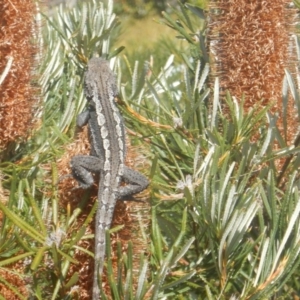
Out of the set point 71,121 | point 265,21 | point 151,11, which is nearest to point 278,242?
point 265,21

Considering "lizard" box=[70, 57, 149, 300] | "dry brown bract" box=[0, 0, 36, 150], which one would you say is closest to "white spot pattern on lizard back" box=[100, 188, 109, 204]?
"lizard" box=[70, 57, 149, 300]

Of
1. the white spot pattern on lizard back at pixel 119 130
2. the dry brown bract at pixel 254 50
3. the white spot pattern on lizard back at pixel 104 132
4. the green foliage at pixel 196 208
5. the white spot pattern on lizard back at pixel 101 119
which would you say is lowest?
the green foliage at pixel 196 208

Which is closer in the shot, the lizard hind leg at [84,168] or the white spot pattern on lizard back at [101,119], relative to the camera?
the lizard hind leg at [84,168]

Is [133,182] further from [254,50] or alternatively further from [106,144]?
[254,50]

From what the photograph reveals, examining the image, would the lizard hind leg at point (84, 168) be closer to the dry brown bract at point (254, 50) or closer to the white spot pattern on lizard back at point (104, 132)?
the white spot pattern on lizard back at point (104, 132)

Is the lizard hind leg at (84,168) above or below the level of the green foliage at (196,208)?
above

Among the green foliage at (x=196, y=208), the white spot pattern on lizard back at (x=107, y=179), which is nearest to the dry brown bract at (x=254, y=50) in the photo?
the green foliage at (x=196, y=208)

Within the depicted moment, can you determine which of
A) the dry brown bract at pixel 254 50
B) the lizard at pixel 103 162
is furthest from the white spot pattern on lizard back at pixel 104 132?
the dry brown bract at pixel 254 50

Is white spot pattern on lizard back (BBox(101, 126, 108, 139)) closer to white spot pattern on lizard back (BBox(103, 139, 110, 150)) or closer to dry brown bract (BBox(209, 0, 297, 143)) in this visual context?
white spot pattern on lizard back (BBox(103, 139, 110, 150))

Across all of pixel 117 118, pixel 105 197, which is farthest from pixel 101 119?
pixel 105 197
